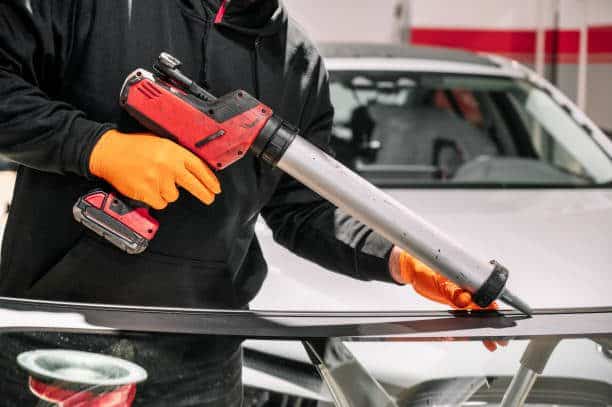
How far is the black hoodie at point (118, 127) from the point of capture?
1.31 meters

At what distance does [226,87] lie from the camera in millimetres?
1482

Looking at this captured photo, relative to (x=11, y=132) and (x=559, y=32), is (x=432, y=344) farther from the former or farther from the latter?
(x=559, y=32)

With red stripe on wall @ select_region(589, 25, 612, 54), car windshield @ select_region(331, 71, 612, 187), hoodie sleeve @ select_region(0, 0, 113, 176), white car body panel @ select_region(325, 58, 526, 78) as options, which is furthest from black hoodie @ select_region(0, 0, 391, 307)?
red stripe on wall @ select_region(589, 25, 612, 54)

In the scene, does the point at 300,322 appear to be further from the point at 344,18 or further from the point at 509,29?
the point at 509,29

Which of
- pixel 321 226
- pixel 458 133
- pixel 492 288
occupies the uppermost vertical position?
pixel 492 288

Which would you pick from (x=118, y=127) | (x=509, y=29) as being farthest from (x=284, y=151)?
(x=509, y=29)

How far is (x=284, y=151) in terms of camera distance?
51.2 inches

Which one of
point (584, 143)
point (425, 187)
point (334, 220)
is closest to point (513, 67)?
point (584, 143)

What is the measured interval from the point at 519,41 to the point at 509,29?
0.11 metres

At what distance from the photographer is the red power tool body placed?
130cm

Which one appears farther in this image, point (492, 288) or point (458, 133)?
point (458, 133)

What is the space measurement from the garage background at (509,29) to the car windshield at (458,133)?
2404 mm

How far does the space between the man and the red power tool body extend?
27 mm

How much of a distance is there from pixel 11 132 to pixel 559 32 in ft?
17.9
